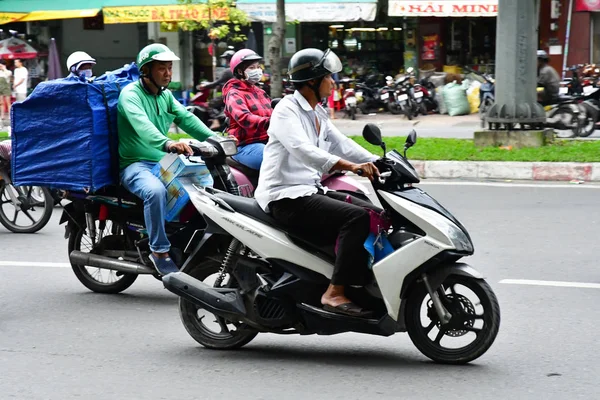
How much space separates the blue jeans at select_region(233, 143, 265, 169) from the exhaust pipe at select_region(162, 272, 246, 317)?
2019mm

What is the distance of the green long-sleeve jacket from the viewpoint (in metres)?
6.03

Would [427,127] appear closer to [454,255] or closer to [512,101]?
[512,101]

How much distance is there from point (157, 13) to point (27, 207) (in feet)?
53.6

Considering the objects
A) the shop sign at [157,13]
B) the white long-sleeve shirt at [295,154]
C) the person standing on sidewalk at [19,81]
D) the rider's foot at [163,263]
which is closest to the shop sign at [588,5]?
the shop sign at [157,13]

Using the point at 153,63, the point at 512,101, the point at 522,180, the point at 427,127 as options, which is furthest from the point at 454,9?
the point at 153,63

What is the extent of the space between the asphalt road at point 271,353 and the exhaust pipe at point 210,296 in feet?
0.88

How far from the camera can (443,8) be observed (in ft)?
74.1

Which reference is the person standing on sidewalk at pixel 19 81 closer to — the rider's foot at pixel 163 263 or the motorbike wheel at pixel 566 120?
the motorbike wheel at pixel 566 120

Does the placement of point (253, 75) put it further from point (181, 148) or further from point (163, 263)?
point (163, 263)

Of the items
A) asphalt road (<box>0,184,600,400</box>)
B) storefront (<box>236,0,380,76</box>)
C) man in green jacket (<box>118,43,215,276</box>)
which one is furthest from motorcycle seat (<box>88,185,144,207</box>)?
storefront (<box>236,0,380,76</box>)

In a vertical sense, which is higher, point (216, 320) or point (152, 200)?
point (152, 200)

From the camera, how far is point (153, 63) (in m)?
6.22

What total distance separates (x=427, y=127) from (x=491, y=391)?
53.2 feet

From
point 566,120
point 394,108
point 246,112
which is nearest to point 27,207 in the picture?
point 246,112
